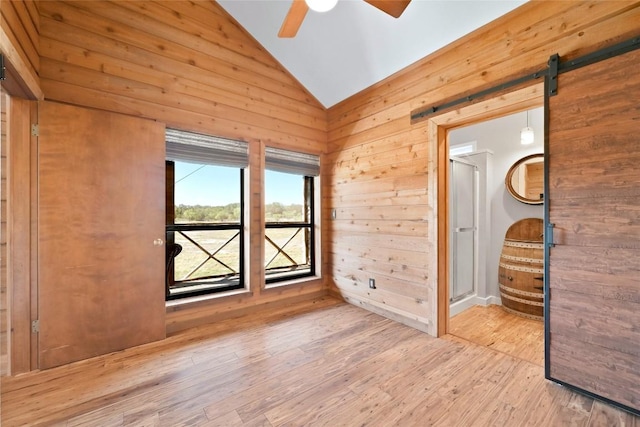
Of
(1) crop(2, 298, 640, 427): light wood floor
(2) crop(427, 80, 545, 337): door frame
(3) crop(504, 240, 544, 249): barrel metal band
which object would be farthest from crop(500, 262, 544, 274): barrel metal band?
(1) crop(2, 298, 640, 427): light wood floor

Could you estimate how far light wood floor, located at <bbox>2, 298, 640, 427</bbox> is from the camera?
5.13 ft

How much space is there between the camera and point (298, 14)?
196cm

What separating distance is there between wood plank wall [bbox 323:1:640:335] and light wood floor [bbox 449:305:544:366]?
489 mm

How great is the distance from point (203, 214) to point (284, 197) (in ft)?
3.56

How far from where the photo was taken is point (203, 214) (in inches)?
120

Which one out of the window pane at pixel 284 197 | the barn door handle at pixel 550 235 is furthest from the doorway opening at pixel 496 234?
the window pane at pixel 284 197

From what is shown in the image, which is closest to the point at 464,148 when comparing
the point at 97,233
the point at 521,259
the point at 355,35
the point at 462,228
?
the point at 462,228

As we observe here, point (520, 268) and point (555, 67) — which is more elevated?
point (555, 67)

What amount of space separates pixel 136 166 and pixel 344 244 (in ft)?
7.96

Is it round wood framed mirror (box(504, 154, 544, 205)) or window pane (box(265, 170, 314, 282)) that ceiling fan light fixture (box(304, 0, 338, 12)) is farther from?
round wood framed mirror (box(504, 154, 544, 205))

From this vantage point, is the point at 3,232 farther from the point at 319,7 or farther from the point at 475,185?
the point at 475,185

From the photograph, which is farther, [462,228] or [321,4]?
[462,228]

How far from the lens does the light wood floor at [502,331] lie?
2.34m

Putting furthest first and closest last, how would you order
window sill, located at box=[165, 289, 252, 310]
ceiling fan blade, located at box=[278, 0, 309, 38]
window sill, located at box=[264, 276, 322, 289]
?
1. window sill, located at box=[264, 276, 322, 289]
2. window sill, located at box=[165, 289, 252, 310]
3. ceiling fan blade, located at box=[278, 0, 309, 38]
